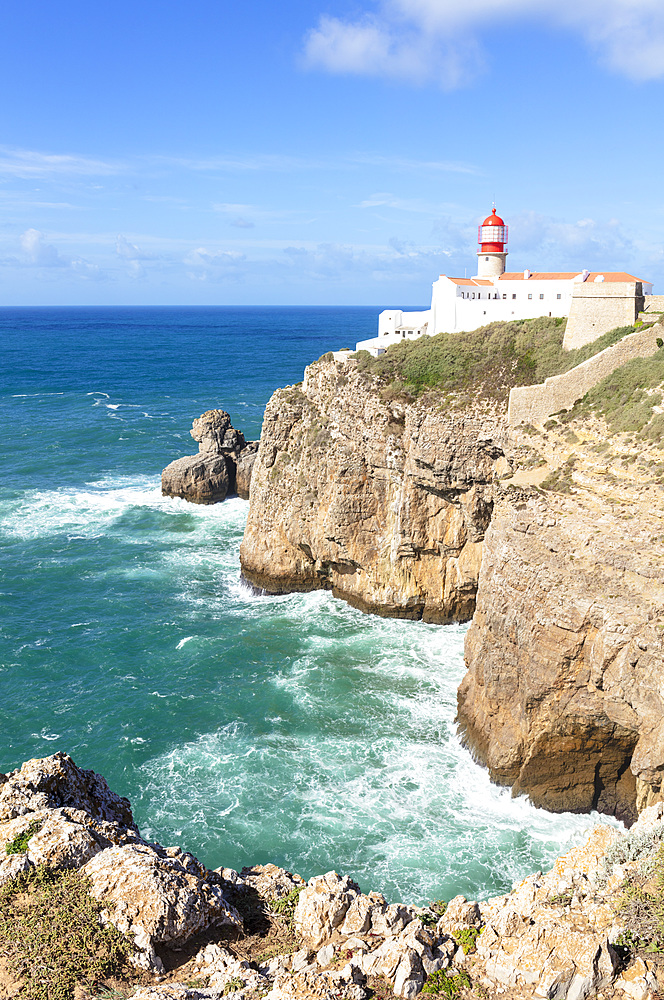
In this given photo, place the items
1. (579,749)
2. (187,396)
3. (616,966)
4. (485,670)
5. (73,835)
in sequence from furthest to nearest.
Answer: (187,396)
(485,670)
(579,749)
(73,835)
(616,966)

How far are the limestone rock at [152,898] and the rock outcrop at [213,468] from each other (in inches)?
1856

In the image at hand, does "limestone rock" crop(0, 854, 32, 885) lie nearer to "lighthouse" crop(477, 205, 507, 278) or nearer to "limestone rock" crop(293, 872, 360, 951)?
"limestone rock" crop(293, 872, 360, 951)

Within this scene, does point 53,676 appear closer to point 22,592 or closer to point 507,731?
point 22,592

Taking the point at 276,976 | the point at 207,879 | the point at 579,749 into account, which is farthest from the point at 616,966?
the point at 579,749

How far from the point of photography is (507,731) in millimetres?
27609

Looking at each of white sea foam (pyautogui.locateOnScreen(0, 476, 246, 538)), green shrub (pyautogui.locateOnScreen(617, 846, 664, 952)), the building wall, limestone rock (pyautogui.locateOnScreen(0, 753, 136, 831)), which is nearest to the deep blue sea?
white sea foam (pyautogui.locateOnScreen(0, 476, 246, 538))

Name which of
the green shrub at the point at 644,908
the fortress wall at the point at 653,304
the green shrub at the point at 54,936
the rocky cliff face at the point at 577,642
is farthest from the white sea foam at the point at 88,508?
the green shrub at the point at 644,908

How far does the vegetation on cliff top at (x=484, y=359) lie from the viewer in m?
38.2

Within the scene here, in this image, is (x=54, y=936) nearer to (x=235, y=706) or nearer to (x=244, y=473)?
(x=235, y=706)

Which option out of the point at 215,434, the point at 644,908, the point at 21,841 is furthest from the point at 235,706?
the point at 215,434

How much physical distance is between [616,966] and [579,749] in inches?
624

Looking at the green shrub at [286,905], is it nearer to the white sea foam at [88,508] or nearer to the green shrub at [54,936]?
the green shrub at [54,936]

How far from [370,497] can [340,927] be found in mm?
27870

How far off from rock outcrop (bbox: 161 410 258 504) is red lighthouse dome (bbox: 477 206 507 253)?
24678 millimetres
